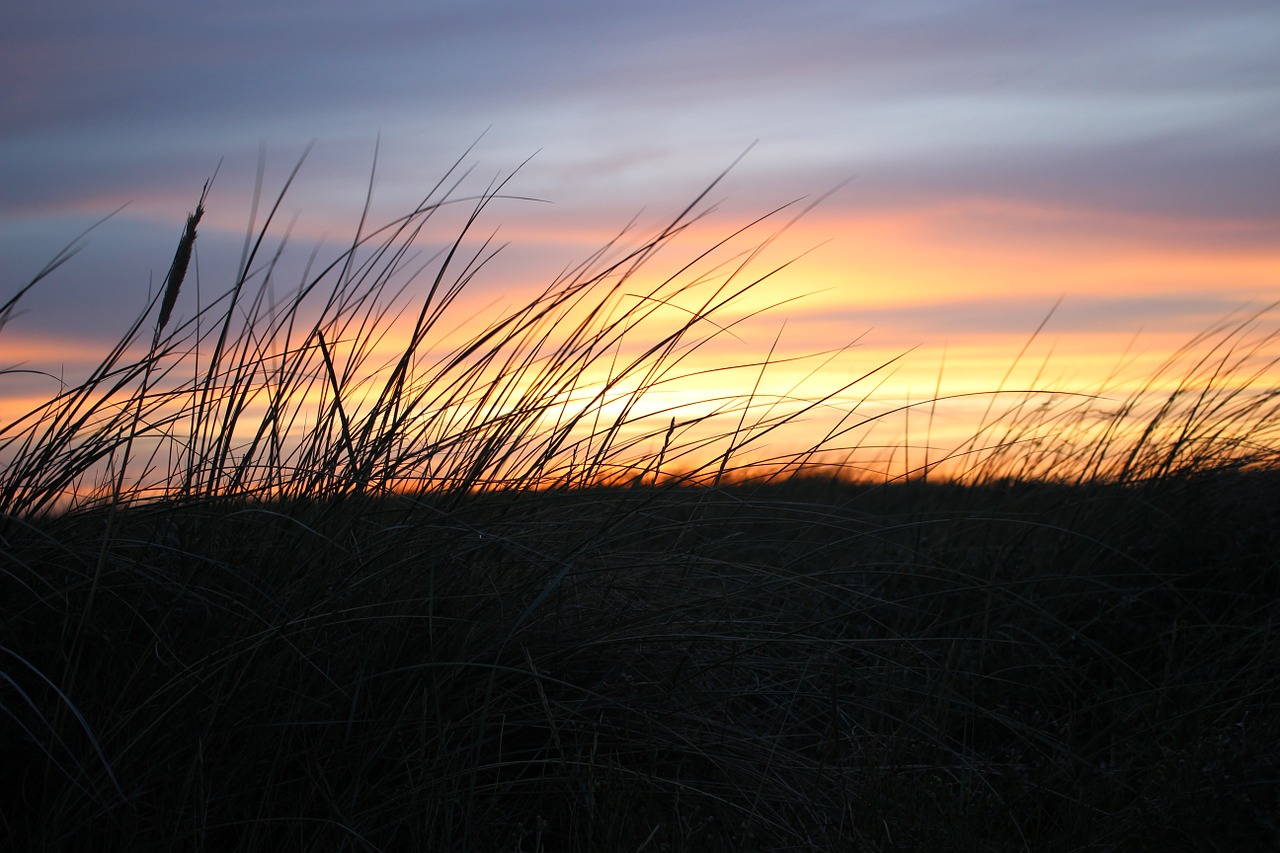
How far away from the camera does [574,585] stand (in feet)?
6.55

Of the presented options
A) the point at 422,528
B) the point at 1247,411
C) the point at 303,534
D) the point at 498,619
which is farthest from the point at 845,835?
the point at 1247,411

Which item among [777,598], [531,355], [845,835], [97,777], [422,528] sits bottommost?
[845,835]

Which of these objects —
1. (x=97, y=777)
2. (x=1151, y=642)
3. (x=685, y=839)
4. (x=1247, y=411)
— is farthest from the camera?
(x=1247, y=411)

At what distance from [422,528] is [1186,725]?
1.82 meters

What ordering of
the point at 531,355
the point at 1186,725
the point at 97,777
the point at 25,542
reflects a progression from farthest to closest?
the point at 1186,725
the point at 531,355
the point at 25,542
the point at 97,777

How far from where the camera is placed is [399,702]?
1.77 metres

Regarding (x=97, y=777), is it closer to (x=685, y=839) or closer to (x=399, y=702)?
(x=399, y=702)

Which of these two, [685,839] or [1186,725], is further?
[1186,725]

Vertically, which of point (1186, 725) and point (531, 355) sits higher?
point (531, 355)

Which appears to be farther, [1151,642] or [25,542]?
[1151,642]

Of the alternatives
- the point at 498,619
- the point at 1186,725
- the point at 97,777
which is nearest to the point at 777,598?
the point at 1186,725

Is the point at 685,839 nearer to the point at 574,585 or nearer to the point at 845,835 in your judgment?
the point at 845,835

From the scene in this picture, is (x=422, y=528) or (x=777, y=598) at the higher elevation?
(x=422, y=528)

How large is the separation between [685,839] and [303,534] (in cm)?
85
